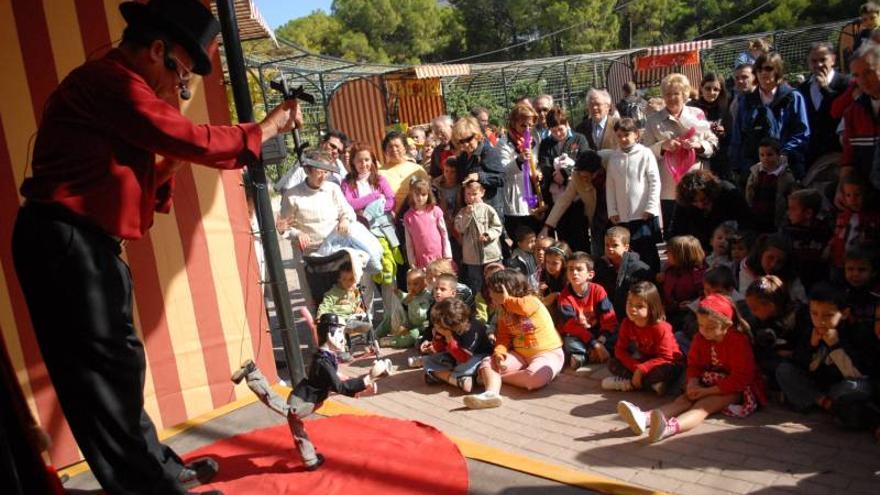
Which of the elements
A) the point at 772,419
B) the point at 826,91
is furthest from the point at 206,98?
the point at 826,91

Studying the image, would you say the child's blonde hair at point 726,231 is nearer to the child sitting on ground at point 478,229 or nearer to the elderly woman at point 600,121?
the elderly woman at point 600,121

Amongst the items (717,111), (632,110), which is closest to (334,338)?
(717,111)

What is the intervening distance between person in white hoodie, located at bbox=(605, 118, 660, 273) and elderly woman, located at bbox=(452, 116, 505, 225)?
2.64 feet

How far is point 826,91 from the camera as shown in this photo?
4883 mm

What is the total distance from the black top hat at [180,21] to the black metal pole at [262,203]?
873 millimetres

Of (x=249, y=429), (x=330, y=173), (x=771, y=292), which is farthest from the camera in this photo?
(x=330, y=173)

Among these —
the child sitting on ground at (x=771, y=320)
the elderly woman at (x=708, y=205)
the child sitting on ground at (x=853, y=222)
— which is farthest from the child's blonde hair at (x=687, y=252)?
the child sitting on ground at (x=853, y=222)

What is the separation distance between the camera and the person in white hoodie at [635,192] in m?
4.75

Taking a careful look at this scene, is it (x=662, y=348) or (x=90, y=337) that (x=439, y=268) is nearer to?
(x=662, y=348)

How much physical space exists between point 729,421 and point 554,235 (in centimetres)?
233

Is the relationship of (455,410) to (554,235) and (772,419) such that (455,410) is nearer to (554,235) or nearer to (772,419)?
(772,419)

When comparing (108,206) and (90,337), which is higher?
(108,206)

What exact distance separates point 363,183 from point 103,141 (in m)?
3.50

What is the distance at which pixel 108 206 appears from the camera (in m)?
2.21
